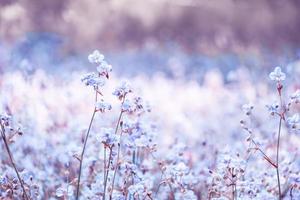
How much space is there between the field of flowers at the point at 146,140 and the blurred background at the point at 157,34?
1640 millimetres

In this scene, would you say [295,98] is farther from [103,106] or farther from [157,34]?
[157,34]

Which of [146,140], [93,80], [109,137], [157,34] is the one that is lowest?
[109,137]

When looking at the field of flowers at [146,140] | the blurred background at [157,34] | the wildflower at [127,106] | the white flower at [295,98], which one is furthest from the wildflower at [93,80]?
the blurred background at [157,34]

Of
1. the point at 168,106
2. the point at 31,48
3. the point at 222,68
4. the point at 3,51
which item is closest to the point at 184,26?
the point at 222,68

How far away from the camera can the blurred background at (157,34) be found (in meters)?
12.1

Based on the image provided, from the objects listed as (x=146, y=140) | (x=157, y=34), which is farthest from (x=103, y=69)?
(x=157, y=34)

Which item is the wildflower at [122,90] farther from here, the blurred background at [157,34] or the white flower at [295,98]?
the blurred background at [157,34]

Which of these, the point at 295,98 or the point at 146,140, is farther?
the point at 146,140

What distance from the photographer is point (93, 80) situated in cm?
317

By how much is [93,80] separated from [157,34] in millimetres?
13065

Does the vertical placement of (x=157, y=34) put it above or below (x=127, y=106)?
above

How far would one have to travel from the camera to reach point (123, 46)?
15.8 m

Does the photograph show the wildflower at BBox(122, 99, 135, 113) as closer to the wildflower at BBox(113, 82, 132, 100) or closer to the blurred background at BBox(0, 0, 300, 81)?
the wildflower at BBox(113, 82, 132, 100)

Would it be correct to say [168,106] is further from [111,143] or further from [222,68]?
[111,143]
